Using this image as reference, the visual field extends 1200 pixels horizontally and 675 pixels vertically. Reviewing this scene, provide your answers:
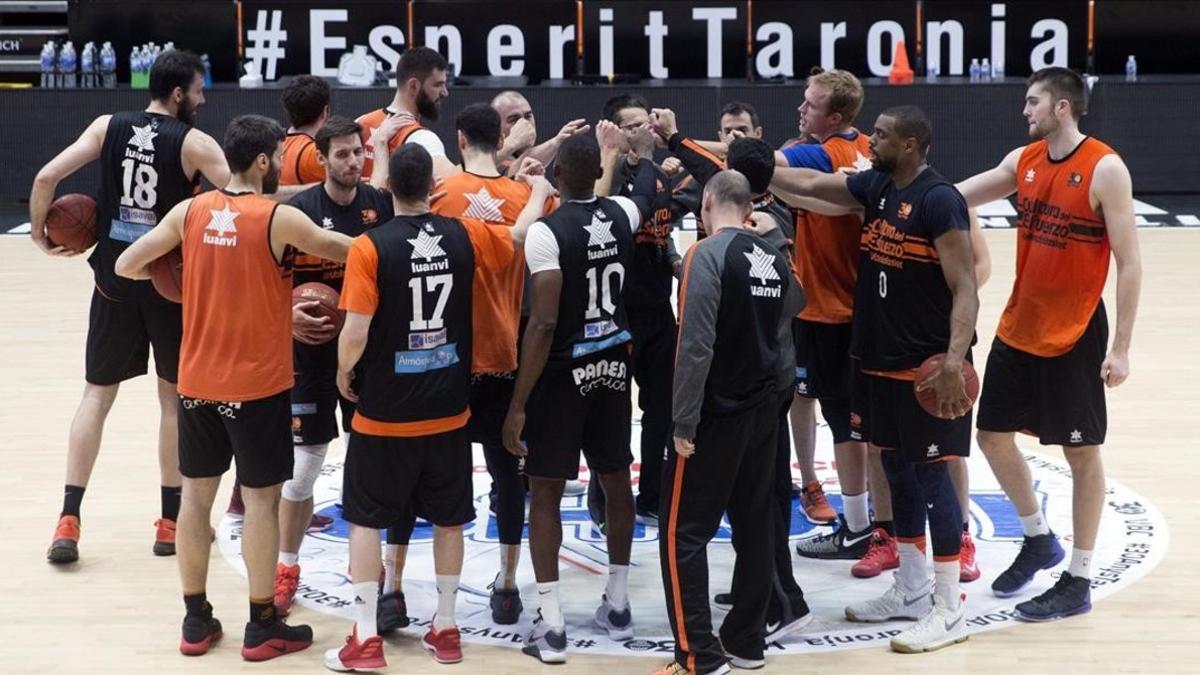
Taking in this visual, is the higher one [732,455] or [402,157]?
[402,157]

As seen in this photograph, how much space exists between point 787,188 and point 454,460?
72.6 inches

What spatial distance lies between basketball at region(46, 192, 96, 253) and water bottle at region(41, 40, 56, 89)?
33.1ft

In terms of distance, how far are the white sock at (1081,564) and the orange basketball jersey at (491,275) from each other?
244 centimetres

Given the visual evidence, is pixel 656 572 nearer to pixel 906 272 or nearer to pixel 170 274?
pixel 906 272

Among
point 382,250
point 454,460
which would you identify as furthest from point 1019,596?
point 382,250

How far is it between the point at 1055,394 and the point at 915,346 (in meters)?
0.72

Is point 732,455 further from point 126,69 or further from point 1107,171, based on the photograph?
point 126,69

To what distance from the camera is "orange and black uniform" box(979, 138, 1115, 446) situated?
260 inches

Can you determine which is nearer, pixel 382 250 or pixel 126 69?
pixel 382 250

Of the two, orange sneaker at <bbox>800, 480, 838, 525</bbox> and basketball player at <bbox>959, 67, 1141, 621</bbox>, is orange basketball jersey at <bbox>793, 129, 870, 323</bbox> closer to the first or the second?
basketball player at <bbox>959, 67, 1141, 621</bbox>

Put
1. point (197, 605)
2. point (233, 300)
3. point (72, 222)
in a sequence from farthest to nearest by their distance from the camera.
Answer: point (72, 222) < point (197, 605) < point (233, 300)

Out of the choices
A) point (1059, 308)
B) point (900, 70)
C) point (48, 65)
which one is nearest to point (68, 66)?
point (48, 65)

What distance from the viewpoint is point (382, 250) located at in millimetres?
5895

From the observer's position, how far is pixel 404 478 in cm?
608
